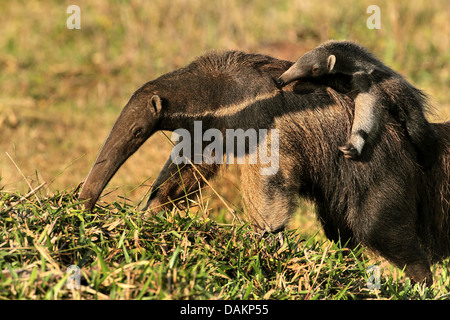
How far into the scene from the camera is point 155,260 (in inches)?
164

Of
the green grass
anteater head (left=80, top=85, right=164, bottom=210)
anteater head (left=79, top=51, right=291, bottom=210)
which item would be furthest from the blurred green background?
the green grass

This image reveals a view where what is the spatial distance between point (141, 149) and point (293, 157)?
4.83 meters

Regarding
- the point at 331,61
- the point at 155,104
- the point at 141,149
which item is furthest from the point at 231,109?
the point at 141,149

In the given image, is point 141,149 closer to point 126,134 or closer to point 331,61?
point 126,134

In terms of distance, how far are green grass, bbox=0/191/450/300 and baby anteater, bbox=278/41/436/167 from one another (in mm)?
1031

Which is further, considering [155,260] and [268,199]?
[268,199]

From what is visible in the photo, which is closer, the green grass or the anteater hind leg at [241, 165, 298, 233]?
the green grass

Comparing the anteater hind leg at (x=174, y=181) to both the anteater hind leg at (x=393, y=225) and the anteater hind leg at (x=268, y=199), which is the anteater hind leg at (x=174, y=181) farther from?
the anteater hind leg at (x=393, y=225)

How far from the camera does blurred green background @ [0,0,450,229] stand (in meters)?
10.9

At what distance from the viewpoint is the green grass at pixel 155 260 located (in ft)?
12.4

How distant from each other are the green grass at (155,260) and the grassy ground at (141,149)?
11mm

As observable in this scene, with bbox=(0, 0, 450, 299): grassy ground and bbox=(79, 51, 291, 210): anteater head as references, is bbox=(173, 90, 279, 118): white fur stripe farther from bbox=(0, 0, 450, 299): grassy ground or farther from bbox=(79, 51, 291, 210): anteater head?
bbox=(0, 0, 450, 299): grassy ground

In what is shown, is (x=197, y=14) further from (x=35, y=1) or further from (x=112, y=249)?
(x=112, y=249)

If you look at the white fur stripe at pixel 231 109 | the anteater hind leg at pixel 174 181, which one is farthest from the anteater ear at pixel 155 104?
the anteater hind leg at pixel 174 181
